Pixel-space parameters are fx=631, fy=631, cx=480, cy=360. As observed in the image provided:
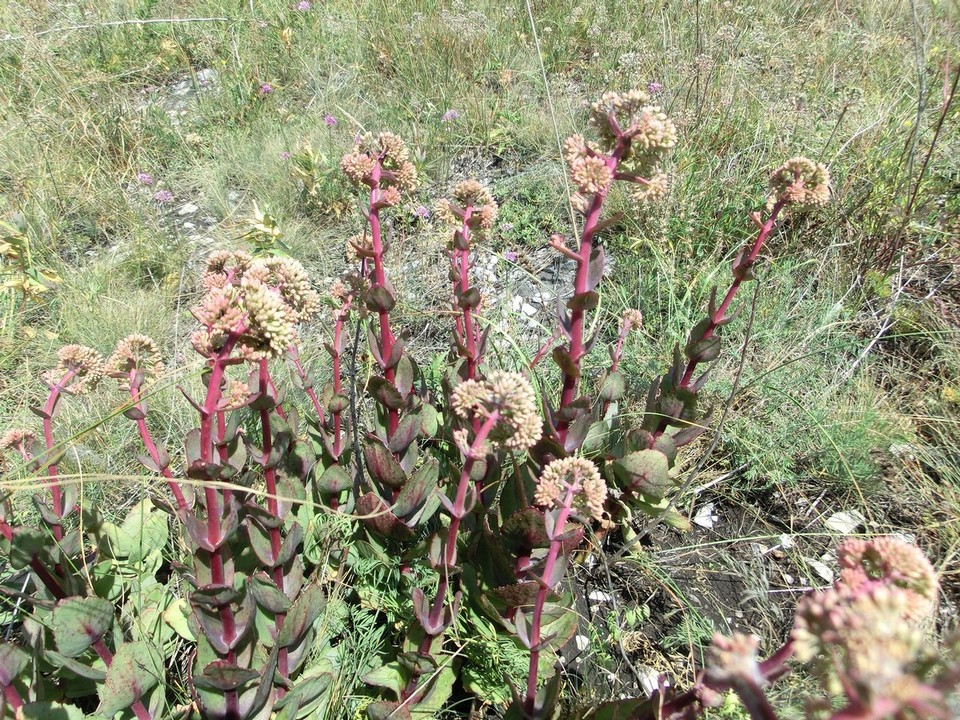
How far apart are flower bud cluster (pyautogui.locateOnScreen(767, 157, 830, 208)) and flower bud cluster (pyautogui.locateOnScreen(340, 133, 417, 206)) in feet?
3.69

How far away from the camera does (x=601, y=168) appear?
1478 millimetres

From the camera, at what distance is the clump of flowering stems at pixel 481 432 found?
140cm

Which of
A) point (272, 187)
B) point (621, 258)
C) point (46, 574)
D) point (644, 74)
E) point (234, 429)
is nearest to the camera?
point (46, 574)

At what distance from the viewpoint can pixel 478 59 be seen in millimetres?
4793

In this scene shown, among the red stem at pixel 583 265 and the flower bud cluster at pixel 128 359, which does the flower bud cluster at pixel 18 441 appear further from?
the red stem at pixel 583 265

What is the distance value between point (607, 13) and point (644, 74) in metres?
1.07

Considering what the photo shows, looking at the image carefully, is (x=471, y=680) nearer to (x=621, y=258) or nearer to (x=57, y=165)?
(x=621, y=258)

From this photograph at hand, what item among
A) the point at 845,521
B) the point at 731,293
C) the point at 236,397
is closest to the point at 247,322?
the point at 236,397

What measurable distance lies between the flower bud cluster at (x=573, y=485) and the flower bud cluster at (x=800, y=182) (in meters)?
1.08

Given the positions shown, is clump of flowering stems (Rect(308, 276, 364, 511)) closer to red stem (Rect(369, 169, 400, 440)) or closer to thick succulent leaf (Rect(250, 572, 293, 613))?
red stem (Rect(369, 169, 400, 440))

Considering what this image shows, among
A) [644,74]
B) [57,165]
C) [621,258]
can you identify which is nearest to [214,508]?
[621,258]

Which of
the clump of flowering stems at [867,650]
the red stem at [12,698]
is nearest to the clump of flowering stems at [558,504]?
the clump of flowering stems at [867,650]

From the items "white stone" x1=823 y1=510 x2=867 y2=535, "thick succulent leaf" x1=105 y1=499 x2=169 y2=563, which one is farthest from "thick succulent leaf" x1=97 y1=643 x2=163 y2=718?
"white stone" x1=823 y1=510 x2=867 y2=535

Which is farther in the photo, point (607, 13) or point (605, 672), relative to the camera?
point (607, 13)
